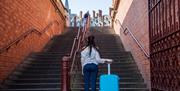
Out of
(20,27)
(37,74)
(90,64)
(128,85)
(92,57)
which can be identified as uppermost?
(20,27)

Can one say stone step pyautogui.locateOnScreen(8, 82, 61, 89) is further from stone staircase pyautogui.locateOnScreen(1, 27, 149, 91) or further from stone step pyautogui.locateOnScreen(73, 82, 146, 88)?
stone step pyautogui.locateOnScreen(73, 82, 146, 88)

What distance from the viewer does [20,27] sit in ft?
40.8

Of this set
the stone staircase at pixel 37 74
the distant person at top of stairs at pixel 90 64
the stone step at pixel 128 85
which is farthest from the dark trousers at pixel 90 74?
the stone step at pixel 128 85

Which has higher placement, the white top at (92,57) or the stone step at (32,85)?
the white top at (92,57)

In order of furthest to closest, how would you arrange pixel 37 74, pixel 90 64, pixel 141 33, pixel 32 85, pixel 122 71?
pixel 122 71 → pixel 37 74 → pixel 141 33 → pixel 32 85 → pixel 90 64

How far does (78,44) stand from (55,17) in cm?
918

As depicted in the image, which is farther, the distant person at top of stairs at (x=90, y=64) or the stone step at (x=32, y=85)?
the stone step at (x=32, y=85)

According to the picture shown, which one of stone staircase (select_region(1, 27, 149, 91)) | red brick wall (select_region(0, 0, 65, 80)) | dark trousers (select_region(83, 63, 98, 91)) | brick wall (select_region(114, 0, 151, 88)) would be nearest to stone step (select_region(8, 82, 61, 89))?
stone staircase (select_region(1, 27, 149, 91))

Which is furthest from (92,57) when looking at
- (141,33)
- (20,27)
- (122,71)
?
(20,27)

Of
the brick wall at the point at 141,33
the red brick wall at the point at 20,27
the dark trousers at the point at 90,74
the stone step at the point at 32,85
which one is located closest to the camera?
the dark trousers at the point at 90,74

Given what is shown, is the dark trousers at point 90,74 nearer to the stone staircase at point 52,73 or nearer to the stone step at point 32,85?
the stone staircase at point 52,73

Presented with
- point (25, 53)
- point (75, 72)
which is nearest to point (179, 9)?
point (75, 72)

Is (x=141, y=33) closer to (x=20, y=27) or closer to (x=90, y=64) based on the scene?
(x=90, y=64)

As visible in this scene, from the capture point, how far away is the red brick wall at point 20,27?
35.2 ft
